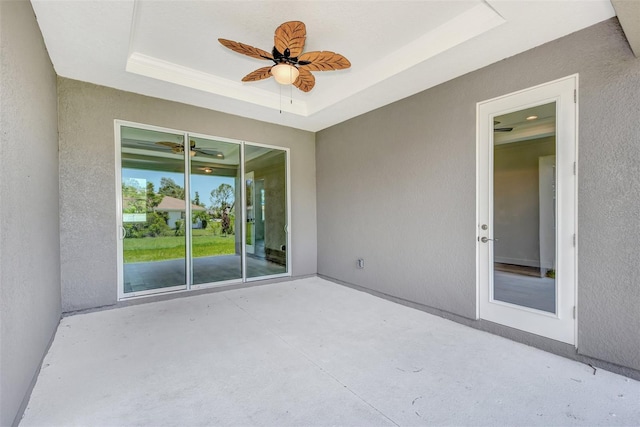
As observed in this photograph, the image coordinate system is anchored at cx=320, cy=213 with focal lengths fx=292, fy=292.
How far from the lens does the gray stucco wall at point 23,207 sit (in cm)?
168

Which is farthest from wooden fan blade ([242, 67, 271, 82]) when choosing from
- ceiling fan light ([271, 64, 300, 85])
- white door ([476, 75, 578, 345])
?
white door ([476, 75, 578, 345])

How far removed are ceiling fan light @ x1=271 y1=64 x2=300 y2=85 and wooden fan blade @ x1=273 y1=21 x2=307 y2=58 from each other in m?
0.13

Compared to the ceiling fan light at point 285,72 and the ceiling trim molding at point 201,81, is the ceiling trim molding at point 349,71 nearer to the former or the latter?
the ceiling trim molding at point 201,81

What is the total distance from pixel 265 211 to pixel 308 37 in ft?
10.3

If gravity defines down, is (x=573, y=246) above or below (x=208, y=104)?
below

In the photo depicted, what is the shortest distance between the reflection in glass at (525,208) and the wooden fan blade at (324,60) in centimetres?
180

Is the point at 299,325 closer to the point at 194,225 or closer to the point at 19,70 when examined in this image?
the point at 194,225

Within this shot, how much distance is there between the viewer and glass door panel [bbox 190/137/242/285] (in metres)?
4.59

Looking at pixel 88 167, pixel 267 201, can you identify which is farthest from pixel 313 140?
pixel 88 167

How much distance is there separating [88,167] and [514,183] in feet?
16.9

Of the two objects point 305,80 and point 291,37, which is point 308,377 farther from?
point 305,80

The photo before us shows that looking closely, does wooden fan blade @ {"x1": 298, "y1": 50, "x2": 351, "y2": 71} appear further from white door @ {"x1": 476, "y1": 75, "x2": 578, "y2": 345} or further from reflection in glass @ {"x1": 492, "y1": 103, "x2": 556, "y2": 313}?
reflection in glass @ {"x1": 492, "y1": 103, "x2": 556, "y2": 313}

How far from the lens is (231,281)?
4.91 meters

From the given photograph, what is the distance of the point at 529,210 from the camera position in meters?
2.98
